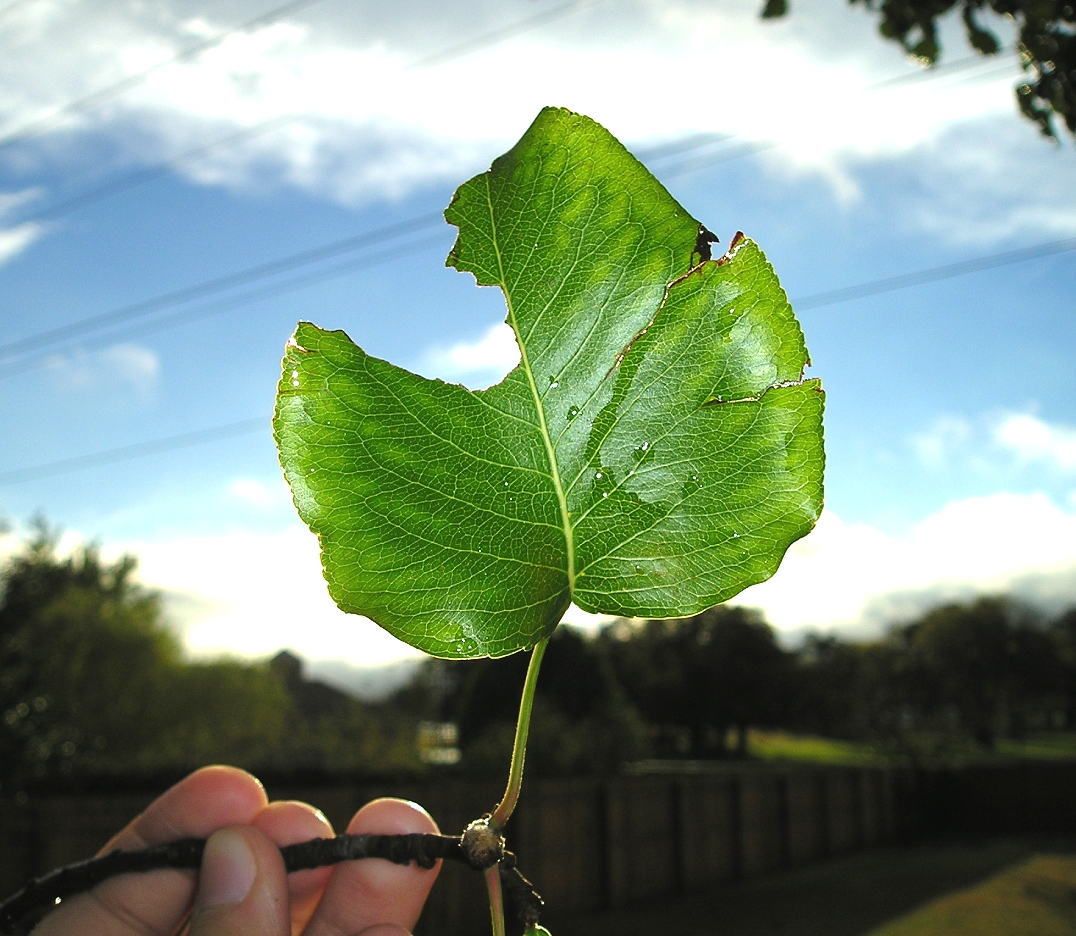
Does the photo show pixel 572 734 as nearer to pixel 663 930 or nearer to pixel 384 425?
pixel 663 930

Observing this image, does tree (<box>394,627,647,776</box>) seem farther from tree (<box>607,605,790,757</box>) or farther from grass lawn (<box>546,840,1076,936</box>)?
tree (<box>607,605,790,757</box>)

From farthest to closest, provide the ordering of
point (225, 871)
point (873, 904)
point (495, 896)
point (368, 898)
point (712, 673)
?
1. point (712, 673)
2. point (873, 904)
3. point (368, 898)
4. point (225, 871)
5. point (495, 896)

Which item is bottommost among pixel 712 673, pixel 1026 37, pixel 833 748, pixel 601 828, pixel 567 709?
pixel 833 748

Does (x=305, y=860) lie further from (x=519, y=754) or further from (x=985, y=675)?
(x=985, y=675)

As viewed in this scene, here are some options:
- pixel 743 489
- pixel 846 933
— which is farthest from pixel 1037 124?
pixel 846 933

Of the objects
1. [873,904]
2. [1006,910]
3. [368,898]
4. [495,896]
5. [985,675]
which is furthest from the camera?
[985,675]

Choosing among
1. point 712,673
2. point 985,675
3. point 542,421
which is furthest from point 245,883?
point 985,675
